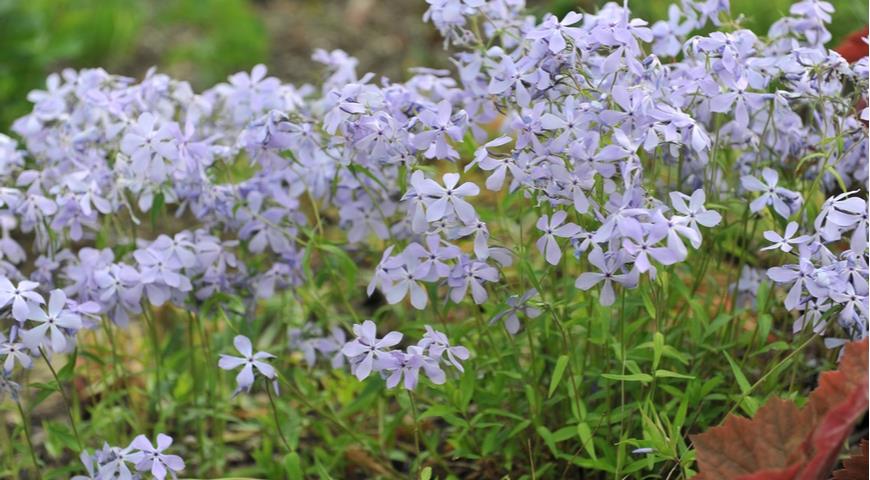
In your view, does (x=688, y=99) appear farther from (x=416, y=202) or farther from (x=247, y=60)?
(x=247, y=60)

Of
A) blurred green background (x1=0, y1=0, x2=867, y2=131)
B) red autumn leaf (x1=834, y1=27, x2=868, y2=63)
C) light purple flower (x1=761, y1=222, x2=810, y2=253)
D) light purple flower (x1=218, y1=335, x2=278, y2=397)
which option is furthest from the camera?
blurred green background (x1=0, y1=0, x2=867, y2=131)

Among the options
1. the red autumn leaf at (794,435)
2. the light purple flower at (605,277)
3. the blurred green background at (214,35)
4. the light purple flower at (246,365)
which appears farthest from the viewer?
the blurred green background at (214,35)

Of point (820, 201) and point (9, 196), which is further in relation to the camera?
point (820, 201)

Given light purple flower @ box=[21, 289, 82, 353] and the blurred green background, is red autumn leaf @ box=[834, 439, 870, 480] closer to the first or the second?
light purple flower @ box=[21, 289, 82, 353]

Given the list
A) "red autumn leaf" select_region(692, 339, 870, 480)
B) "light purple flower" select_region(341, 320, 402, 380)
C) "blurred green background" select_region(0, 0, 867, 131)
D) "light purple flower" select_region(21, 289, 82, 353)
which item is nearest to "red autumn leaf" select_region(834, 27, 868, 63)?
"red autumn leaf" select_region(692, 339, 870, 480)

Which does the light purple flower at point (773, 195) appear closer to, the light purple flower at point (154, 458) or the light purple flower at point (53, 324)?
the light purple flower at point (154, 458)

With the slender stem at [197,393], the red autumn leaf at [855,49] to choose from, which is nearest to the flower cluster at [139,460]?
the slender stem at [197,393]

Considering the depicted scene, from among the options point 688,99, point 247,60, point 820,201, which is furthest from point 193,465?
point 247,60
